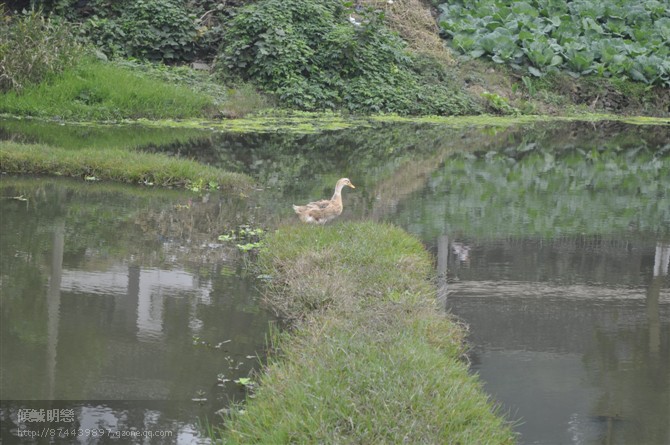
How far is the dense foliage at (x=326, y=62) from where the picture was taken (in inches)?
942

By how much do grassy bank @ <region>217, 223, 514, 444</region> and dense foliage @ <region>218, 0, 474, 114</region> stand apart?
15.4 m

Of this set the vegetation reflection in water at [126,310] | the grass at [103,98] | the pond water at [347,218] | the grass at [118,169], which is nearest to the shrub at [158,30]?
the grass at [103,98]

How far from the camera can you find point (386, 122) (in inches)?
936

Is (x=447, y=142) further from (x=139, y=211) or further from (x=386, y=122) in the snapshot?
(x=139, y=211)

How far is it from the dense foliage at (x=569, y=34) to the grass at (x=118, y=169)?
1714cm

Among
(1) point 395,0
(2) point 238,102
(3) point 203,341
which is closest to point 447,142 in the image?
(2) point 238,102

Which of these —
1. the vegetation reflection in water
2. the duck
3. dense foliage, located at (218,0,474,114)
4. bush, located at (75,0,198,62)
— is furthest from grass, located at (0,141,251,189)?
bush, located at (75,0,198,62)

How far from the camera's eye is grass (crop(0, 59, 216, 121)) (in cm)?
1956

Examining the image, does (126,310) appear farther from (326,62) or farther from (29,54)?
(326,62)

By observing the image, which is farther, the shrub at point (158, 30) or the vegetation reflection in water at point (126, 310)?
the shrub at point (158, 30)

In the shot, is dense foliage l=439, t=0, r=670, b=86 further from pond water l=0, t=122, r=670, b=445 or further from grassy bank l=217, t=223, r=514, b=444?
grassy bank l=217, t=223, r=514, b=444

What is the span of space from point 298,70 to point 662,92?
12.0 m

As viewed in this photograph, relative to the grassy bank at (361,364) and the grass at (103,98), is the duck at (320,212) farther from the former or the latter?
the grass at (103,98)

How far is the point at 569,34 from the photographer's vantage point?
3053 centimetres
